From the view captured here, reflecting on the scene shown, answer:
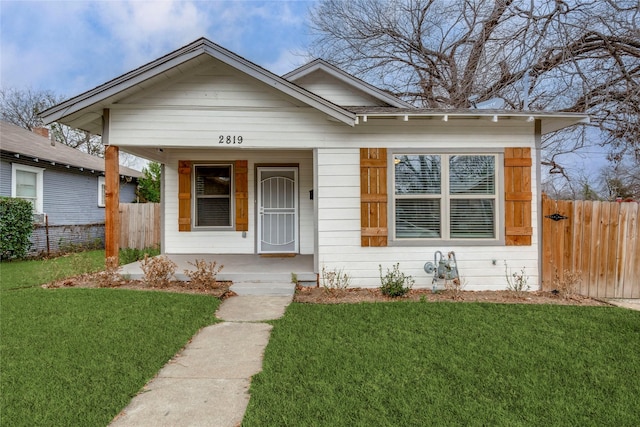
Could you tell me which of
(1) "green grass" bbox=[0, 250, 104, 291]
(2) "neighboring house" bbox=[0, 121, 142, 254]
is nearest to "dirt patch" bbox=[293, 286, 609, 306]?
(1) "green grass" bbox=[0, 250, 104, 291]

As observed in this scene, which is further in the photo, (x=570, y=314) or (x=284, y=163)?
(x=284, y=163)

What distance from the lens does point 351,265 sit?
619 cm

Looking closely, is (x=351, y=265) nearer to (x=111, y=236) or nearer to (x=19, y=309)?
(x=111, y=236)

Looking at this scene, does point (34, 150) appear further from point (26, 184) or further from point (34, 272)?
point (34, 272)

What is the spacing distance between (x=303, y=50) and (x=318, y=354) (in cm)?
1355

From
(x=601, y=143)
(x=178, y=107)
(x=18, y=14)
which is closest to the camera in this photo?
(x=178, y=107)

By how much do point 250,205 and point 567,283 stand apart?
656 centimetres

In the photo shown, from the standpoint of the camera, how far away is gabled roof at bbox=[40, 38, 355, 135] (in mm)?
5582

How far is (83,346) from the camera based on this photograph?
11.5 feet

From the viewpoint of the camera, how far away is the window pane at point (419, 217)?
6.19 metres

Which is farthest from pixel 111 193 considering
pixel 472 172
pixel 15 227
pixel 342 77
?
pixel 472 172

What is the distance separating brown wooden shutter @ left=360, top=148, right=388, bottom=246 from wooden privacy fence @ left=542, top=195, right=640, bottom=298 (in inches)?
117

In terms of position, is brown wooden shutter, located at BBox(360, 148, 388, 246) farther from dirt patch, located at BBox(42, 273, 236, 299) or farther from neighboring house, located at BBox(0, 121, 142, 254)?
neighboring house, located at BBox(0, 121, 142, 254)

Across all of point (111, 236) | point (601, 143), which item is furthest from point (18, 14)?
point (601, 143)
